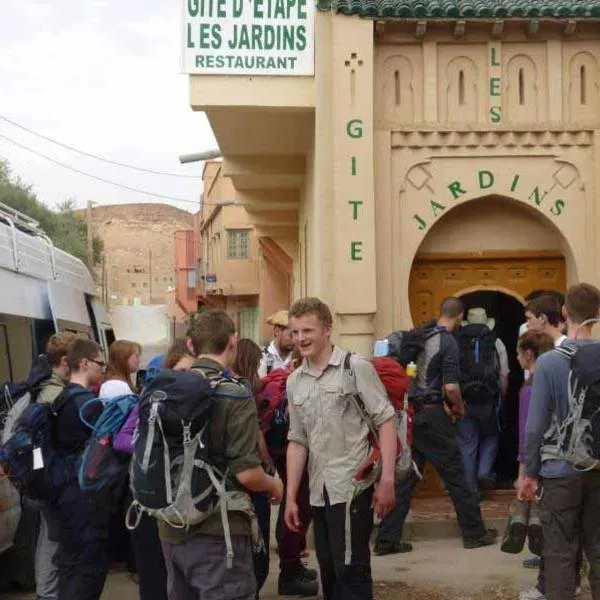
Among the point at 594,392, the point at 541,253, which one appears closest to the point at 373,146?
the point at 541,253

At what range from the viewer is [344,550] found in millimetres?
5578

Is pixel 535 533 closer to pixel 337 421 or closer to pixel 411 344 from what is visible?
pixel 337 421

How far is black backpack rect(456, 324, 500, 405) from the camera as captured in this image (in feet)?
30.9

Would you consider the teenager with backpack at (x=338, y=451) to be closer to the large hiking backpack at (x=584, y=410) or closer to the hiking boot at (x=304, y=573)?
the large hiking backpack at (x=584, y=410)

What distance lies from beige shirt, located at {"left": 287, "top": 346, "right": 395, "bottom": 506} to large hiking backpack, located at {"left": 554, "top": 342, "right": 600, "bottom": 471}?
0.94m

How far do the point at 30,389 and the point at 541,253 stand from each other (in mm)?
5860

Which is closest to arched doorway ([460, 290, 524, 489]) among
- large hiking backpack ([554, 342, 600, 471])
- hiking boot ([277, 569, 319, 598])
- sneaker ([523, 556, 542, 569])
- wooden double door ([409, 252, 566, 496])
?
wooden double door ([409, 252, 566, 496])

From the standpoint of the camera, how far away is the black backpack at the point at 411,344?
877 cm

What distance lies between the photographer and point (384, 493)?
548 centimetres

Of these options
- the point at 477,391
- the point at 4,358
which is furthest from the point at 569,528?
the point at 4,358

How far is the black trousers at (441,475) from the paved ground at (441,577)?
21cm

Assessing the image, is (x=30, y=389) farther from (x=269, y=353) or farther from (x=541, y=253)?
(x=541, y=253)

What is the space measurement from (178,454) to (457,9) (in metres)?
6.63

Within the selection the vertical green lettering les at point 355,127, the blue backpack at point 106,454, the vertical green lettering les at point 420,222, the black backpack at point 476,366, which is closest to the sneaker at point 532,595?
the black backpack at point 476,366
